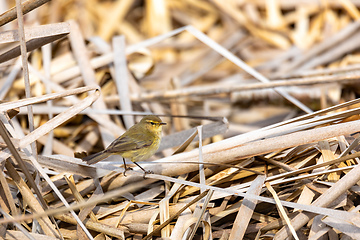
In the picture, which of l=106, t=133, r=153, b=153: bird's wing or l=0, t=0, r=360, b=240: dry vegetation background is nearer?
l=0, t=0, r=360, b=240: dry vegetation background

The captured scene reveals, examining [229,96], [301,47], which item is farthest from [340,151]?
[301,47]

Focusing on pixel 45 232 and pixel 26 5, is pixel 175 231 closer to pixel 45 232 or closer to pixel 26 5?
pixel 45 232

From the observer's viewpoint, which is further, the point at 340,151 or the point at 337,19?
the point at 337,19

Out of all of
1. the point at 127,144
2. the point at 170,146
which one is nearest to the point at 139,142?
the point at 127,144

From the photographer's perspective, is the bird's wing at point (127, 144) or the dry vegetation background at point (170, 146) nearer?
the dry vegetation background at point (170, 146)
